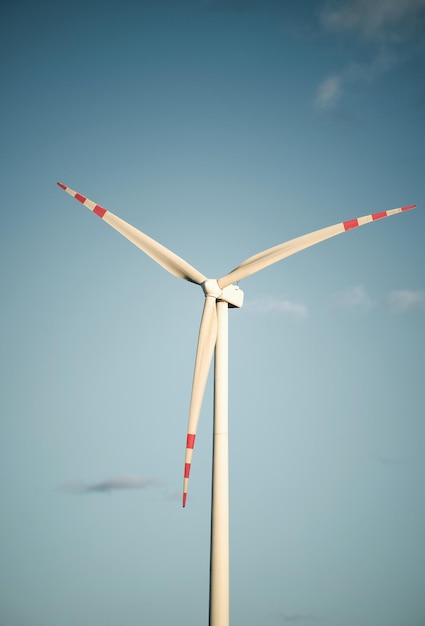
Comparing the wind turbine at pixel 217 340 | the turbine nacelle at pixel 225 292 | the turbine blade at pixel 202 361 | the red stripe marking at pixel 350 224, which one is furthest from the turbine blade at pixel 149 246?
the red stripe marking at pixel 350 224

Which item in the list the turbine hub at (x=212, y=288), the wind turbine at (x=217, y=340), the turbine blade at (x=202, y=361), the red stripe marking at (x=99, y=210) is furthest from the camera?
the red stripe marking at (x=99, y=210)

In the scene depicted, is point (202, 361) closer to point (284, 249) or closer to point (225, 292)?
point (225, 292)

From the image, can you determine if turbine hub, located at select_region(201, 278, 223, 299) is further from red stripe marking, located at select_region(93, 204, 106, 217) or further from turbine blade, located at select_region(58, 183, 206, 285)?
red stripe marking, located at select_region(93, 204, 106, 217)

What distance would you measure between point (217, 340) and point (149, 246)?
282 inches

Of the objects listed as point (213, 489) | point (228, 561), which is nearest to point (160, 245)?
point (213, 489)

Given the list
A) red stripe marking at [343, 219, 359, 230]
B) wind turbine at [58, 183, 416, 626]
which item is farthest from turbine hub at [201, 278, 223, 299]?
red stripe marking at [343, 219, 359, 230]

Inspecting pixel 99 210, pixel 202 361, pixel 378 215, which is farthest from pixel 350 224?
pixel 99 210

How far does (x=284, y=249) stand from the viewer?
33969mm

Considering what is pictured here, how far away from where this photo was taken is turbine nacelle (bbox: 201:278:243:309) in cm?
3338

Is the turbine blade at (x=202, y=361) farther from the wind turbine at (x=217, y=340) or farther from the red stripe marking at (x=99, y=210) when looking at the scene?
the red stripe marking at (x=99, y=210)

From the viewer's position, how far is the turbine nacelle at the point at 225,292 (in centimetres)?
3338

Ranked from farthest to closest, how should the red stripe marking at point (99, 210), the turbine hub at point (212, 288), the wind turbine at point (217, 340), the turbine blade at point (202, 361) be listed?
the red stripe marking at point (99, 210), the turbine hub at point (212, 288), the turbine blade at point (202, 361), the wind turbine at point (217, 340)

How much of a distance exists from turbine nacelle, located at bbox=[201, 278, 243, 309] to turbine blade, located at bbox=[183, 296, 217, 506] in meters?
0.32

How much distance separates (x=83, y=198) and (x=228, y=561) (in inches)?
822
